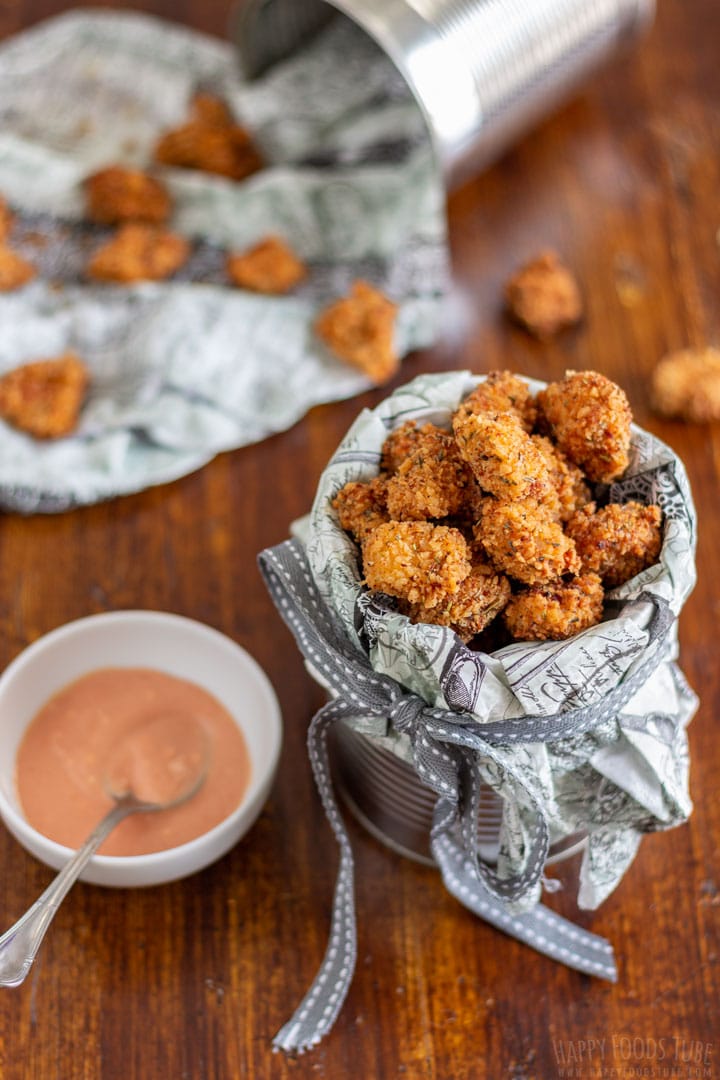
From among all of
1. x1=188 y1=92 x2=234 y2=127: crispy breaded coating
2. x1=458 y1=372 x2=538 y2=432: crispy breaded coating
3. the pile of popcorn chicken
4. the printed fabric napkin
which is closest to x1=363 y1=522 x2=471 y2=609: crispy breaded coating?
the pile of popcorn chicken

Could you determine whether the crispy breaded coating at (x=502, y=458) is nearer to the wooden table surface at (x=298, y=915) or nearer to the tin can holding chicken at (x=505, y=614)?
the tin can holding chicken at (x=505, y=614)

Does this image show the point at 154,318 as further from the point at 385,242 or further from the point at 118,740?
the point at 118,740

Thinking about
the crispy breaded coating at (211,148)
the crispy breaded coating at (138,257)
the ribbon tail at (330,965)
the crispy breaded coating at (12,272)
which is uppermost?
the crispy breaded coating at (211,148)

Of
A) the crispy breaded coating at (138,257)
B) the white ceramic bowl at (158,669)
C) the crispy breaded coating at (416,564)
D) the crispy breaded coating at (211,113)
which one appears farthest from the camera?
the crispy breaded coating at (211,113)

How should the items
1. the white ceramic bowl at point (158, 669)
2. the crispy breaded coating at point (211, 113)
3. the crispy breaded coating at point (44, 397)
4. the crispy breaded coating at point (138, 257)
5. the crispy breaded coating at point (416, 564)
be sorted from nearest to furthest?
1. the crispy breaded coating at point (416, 564)
2. the white ceramic bowl at point (158, 669)
3. the crispy breaded coating at point (44, 397)
4. the crispy breaded coating at point (138, 257)
5. the crispy breaded coating at point (211, 113)

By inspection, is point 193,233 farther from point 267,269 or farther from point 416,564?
point 416,564

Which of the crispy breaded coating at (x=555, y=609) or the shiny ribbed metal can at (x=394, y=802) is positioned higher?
the crispy breaded coating at (x=555, y=609)

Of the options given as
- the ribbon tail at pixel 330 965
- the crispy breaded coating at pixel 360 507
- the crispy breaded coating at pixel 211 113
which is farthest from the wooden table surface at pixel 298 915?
the crispy breaded coating at pixel 211 113
